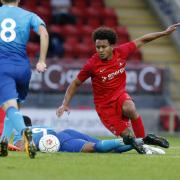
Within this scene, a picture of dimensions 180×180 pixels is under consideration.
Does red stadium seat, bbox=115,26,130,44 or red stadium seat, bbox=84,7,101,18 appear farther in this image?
red stadium seat, bbox=84,7,101,18

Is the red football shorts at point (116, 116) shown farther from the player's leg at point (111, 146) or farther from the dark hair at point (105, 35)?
the dark hair at point (105, 35)

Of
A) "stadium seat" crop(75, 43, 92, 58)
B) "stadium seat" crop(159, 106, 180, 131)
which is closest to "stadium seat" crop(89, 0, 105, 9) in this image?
"stadium seat" crop(75, 43, 92, 58)

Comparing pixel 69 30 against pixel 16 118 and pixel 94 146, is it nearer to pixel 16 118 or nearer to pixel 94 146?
pixel 94 146

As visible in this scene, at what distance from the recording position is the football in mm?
9992

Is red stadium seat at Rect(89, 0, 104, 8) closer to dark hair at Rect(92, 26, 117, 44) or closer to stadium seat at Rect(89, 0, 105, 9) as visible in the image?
stadium seat at Rect(89, 0, 105, 9)

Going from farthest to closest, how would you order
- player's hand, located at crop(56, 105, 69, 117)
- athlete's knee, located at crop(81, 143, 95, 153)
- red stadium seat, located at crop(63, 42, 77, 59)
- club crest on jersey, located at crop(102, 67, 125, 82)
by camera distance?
red stadium seat, located at crop(63, 42, 77, 59)
club crest on jersey, located at crop(102, 67, 125, 82)
athlete's knee, located at crop(81, 143, 95, 153)
player's hand, located at crop(56, 105, 69, 117)

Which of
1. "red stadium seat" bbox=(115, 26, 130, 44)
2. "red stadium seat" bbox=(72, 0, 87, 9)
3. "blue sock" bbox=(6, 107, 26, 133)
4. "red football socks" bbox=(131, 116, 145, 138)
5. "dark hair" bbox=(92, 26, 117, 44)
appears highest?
"red stadium seat" bbox=(72, 0, 87, 9)

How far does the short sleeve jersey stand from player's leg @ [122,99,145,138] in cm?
161

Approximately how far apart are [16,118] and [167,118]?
8569 millimetres

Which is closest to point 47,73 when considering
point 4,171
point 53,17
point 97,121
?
point 97,121

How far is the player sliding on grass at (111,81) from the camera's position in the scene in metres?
10.2

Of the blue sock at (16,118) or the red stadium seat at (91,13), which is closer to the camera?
the blue sock at (16,118)

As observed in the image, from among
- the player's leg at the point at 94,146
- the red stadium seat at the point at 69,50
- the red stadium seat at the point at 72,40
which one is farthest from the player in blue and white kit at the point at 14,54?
the red stadium seat at the point at 72,40

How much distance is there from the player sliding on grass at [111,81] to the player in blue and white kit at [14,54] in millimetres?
1211
